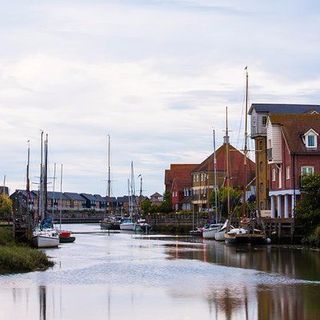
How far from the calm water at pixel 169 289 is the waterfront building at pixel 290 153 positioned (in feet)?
71.5

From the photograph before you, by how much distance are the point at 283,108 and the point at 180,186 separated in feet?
187

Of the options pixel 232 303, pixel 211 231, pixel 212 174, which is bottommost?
pixel 232 303

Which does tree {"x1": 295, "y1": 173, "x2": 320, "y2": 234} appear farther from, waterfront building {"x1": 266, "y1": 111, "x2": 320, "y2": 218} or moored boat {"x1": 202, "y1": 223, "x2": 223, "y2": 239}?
moored boat {"x1": 202, "y1": 223, "x2": 223, "y2": 239}

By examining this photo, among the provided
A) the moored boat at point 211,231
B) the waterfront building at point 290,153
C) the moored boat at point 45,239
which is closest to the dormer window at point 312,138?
the waterfront building at point 290,153

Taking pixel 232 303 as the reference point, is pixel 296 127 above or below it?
above

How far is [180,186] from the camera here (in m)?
150

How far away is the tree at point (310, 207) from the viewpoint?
74688mm

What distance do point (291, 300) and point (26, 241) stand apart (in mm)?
40490

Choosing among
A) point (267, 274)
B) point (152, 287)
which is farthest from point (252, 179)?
point (152, 287)

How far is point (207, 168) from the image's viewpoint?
136 metres

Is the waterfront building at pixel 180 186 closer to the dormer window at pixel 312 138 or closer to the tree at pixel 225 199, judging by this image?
the tree at pixel 225 199

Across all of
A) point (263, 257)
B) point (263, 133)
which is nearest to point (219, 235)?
point (263, 133)

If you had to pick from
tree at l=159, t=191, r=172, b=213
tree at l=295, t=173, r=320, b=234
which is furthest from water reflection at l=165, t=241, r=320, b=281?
tree at l=159, t=191, r=172, b=213

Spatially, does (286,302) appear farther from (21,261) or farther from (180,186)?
(180,186)
